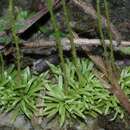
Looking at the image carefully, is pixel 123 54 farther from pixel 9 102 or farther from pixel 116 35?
pixel 9 102

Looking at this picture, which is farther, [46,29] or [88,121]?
[46,29]

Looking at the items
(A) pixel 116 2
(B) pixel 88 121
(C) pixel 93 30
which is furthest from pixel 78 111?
(A) pixel 116 2

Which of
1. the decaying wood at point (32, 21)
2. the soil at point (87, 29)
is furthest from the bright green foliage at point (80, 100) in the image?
the decaying wood at point (32, 21)

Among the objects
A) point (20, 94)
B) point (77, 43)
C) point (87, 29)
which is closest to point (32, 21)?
point (77, 43)

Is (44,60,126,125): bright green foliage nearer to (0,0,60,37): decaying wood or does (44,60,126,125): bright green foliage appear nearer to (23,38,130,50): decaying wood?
(23,38,130,50): decaying wood

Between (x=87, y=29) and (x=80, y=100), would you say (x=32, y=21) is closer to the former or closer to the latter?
(x=80, y=100)

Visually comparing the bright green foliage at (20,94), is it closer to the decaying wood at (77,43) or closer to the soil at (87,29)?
the soil at (87,29)

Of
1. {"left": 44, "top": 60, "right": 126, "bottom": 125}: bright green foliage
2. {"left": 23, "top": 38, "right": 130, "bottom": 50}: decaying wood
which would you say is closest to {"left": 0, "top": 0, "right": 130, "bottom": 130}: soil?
{"left": 44, "top": 60, "right": 126, "bottom": 125}: bright green foliage
